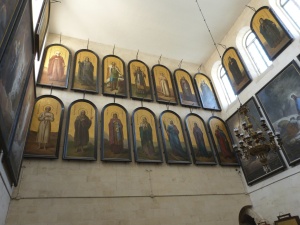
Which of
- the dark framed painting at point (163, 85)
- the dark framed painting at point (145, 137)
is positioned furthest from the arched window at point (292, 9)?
the dark framed painting at point (145, 137)

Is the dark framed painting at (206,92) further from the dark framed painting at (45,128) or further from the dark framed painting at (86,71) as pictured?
the dark framed painting at (45,128)

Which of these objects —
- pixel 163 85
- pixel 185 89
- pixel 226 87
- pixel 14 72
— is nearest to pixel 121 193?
pixel 14 72

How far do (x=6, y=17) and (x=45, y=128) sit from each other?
14.7 ft

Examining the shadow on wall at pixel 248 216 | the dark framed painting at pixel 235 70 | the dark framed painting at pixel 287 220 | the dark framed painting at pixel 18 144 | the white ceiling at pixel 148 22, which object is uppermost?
the white ceiling at pixel 148 22

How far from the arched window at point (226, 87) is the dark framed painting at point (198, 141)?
1959 mm

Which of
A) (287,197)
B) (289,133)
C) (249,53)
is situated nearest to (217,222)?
(287,197)

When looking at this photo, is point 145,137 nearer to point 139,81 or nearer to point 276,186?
point 139,81

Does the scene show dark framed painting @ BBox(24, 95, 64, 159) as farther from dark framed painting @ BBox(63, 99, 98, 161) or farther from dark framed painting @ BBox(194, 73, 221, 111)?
dark framed painting @ BBox(194, 73, 221, 111)

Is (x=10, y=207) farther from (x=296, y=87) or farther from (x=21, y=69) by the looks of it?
(x=296, y=87)

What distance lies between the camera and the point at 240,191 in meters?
8.33

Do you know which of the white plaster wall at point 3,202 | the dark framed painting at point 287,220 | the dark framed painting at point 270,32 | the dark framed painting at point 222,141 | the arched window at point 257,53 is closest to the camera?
the white plaster wall at point 3,202

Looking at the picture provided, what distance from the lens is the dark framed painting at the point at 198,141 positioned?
845cm

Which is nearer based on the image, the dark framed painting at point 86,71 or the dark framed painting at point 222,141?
the dark framed painting at point 86,71

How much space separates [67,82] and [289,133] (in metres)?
7.51
